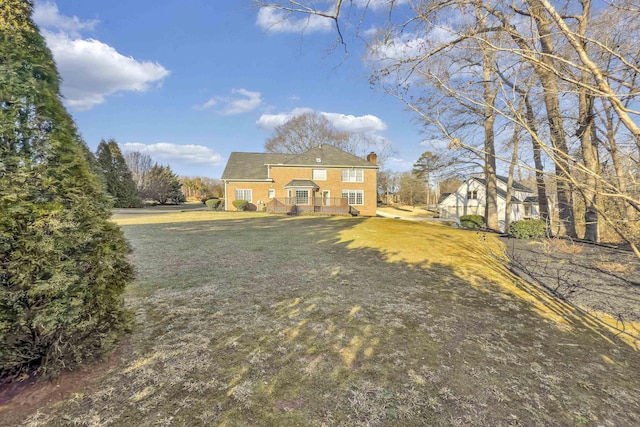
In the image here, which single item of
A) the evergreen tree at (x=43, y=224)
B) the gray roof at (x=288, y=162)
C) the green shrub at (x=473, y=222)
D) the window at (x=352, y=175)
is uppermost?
the gray roof at (x=288, y=162)

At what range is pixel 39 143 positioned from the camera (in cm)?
228

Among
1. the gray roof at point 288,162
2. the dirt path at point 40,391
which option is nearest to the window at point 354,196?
the gray roof at point 288,162

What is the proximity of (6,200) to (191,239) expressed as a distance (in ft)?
26.6

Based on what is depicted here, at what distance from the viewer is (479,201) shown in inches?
1217

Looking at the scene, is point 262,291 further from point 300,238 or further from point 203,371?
point 300,238

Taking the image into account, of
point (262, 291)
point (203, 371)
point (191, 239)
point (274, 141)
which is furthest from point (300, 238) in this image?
point (274, 141)

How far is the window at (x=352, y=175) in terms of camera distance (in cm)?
2775

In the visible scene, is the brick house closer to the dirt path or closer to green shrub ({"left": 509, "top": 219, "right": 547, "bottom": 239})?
green shrub ({"left": 509, "top": 219, "right": 547, "bottom": 239})

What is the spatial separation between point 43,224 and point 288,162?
2576 centimetres

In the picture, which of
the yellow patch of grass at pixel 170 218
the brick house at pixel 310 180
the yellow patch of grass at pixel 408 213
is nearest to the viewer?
the yellow patch of grass at pixel 170 218

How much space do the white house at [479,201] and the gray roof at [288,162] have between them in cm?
1217

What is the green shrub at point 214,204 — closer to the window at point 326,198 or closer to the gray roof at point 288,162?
the gray roof at point 288,162

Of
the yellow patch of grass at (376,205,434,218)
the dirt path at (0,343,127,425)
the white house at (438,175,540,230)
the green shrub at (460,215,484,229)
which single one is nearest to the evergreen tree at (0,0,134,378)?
the dirt path at (0,343,127,425)

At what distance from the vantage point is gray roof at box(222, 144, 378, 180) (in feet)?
90.2
